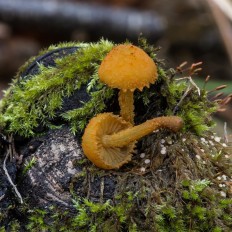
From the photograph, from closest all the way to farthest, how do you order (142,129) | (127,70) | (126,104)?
(127,70) → (142,129) → (126,104)

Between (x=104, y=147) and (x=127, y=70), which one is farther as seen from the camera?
(x=104, y=147)

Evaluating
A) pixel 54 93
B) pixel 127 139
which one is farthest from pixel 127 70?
pixel 54 93

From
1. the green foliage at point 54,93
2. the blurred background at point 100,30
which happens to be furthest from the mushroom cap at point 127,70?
the blurred background at point 100,30

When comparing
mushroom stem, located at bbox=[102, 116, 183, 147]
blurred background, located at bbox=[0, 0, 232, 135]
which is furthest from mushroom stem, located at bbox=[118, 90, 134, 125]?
blurred background, located at bbox=[0, 0, 232, 135]

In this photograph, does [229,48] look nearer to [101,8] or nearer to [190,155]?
[190,155]

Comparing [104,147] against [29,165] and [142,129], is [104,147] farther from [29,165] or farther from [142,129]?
[29,165]

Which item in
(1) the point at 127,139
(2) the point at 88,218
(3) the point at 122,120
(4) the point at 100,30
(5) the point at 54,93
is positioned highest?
(4) the point at 100,30

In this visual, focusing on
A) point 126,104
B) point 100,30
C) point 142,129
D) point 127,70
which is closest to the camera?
point 127,70

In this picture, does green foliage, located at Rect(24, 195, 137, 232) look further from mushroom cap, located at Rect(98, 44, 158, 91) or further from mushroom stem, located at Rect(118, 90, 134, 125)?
mushroom cap, located at Rect(98, 44, 158, 91)
